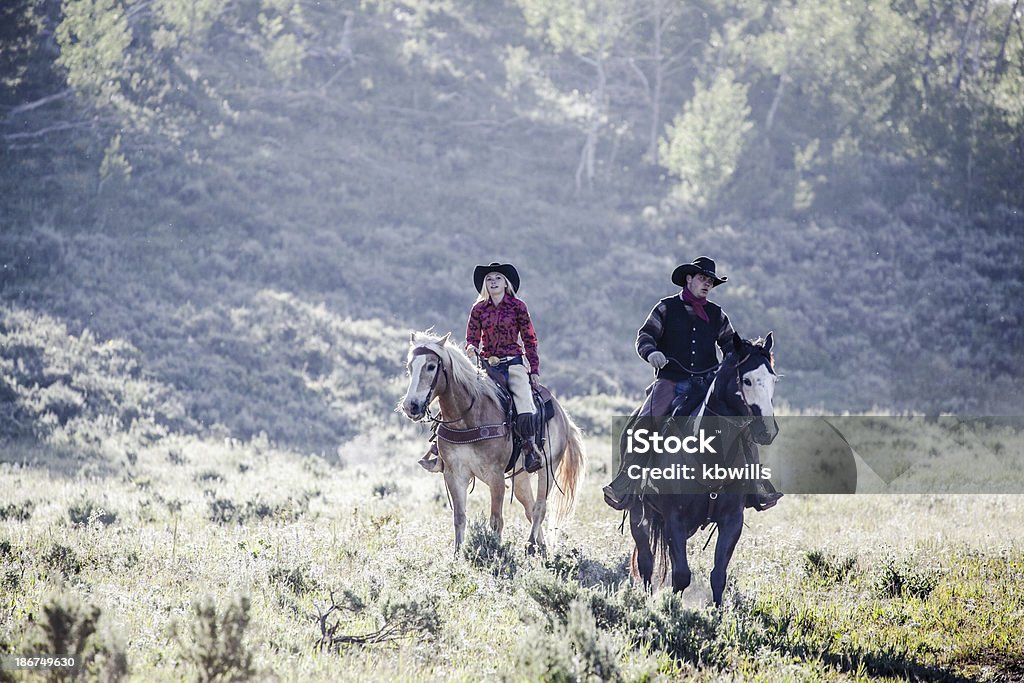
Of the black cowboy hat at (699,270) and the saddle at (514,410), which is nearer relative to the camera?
Result: the black cowboy hat at (699,270)

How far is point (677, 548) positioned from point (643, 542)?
0.60 m

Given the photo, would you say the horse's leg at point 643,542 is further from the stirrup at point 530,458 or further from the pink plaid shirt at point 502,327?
the pink plaid shirt at point 502,327

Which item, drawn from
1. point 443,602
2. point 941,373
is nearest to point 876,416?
point 941,373

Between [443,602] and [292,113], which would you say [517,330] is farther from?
[292,113]

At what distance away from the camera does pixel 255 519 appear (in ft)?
39.5

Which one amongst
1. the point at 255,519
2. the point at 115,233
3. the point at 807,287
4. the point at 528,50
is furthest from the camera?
the point at 528,50

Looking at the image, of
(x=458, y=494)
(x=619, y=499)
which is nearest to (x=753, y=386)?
(x=619, y=499)

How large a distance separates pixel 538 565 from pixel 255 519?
5142 millimetres

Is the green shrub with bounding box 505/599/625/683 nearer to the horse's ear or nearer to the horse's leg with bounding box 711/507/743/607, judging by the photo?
the horse's leg with bounding box 711/507/743/607

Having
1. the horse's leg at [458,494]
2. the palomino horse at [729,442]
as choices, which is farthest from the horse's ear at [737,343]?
the horse's leg at [458,494]

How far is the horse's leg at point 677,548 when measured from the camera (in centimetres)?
764

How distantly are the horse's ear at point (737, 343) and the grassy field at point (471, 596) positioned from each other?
210cm

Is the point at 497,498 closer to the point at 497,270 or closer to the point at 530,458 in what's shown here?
the point at 530,458

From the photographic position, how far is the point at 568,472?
10.7 m
